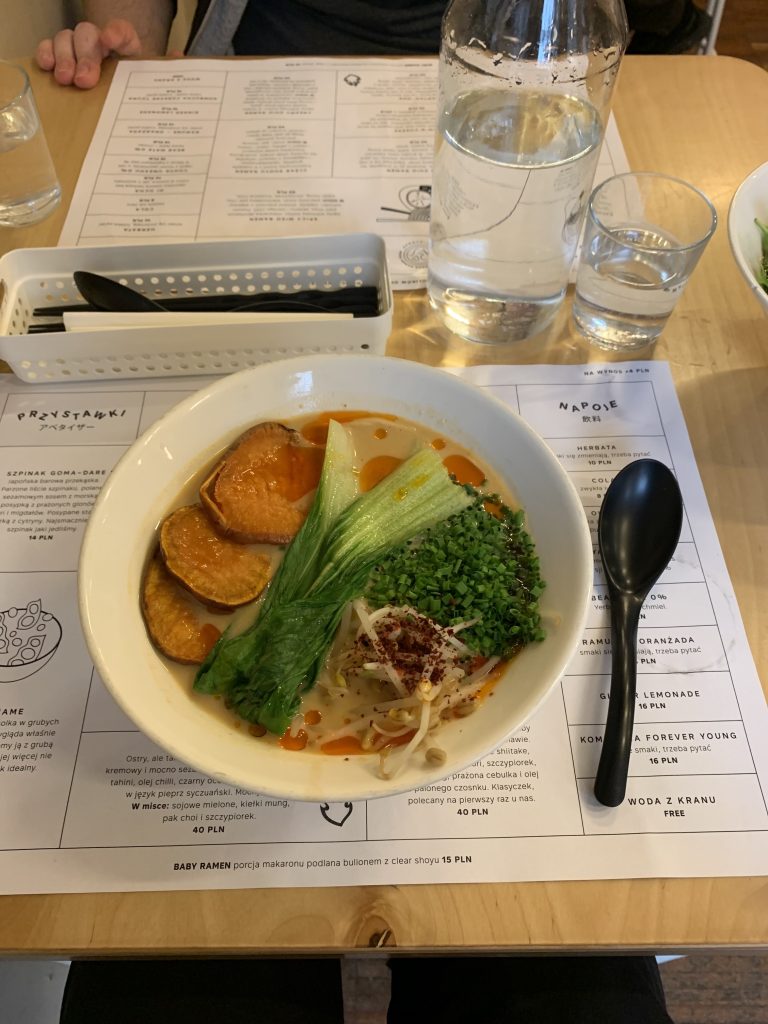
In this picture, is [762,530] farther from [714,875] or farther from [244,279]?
[244,279]

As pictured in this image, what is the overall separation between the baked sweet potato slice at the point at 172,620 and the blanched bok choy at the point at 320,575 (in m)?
0.02

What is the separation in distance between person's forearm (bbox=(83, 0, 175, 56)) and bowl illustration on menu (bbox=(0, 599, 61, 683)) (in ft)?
4.27

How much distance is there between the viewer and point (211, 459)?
78 centimetres

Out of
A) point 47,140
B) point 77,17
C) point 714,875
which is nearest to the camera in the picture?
point 714,875

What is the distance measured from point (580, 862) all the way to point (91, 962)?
660 millimetres

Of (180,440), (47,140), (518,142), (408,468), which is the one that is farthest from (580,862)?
(47,140)

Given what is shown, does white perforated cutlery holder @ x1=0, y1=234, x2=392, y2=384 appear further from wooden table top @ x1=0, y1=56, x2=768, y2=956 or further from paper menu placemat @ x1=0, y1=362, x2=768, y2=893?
paper menu placemat @ x1=0, y1=362, x2=768, y2=893

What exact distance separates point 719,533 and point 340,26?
4.35ft

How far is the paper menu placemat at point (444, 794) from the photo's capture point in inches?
25.1

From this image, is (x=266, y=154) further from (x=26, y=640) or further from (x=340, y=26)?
(x=26, y=640)

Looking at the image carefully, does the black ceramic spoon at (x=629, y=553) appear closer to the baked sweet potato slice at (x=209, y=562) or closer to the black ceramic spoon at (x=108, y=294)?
the baked sweet potato slice at (x=209, y=562)

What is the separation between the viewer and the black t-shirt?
4.94 feet

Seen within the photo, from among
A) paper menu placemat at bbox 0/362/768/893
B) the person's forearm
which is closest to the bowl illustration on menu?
paper menu placemat at bbox 0/362/768/893

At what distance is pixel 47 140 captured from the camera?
4.17ft
